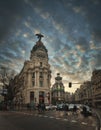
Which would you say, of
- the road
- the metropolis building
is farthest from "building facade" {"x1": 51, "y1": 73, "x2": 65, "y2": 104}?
the road

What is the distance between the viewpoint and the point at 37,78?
9838 cm

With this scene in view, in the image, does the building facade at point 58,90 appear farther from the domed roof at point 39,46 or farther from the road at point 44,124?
the road at point 44,124

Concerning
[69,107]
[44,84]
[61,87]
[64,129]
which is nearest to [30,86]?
[44,84]

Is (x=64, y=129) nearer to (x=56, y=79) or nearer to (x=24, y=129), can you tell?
(x=24, y=129)

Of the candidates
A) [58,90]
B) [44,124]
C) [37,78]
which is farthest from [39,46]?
[58,90]

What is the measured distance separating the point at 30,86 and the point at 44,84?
A: 21.1 ft

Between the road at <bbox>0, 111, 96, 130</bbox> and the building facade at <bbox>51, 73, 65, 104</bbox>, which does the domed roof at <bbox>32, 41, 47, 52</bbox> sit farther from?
the building facade at <bbox>51, 73, 65, 104</bbox>

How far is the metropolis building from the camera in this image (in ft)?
317

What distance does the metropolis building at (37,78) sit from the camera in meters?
96.5

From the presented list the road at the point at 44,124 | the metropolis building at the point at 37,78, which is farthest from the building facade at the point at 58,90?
the road at the point at 44,124

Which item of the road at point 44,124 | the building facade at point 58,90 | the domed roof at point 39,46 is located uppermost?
the domed roof at point 39,46

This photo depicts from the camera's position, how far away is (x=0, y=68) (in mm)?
67812

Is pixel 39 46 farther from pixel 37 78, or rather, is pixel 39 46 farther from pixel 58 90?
pixel 58 90

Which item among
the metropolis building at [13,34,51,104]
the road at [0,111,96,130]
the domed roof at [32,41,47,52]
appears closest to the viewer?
the road at [0,111,96,130]
